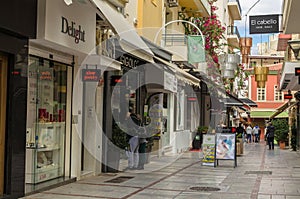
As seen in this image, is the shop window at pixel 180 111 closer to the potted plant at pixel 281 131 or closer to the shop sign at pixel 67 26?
the potted plant at pixel 281 131

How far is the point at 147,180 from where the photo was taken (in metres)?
13.3

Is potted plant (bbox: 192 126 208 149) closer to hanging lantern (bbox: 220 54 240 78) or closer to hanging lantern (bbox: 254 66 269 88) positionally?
hanging lantern (bbox: 220 54 240 78)

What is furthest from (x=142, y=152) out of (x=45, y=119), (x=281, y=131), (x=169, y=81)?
(x=281, y=131)

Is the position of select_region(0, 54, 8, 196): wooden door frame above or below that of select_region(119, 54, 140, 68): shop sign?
below

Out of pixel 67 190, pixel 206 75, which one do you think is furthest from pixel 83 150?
pixel 206 75

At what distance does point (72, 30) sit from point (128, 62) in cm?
515

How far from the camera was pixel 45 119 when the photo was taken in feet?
38.3

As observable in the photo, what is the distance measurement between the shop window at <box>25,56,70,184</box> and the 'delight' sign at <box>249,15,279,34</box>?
901 centimetres

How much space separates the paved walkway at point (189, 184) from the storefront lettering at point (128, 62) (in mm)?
3490

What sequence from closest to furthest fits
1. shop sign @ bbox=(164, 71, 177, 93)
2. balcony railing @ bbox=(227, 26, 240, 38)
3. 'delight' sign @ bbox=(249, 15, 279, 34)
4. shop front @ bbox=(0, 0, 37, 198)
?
shop front @ bbox=(0, 0, 37, 198), shop sign @ bbox=(164, 71, 177, 93), 'delight' sign @ bbox=(249, 15, 279, 34), balcony railing @ bbox=(227, 26, 240, 38)

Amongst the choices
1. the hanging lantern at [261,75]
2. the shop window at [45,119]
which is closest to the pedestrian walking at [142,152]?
the shop window at [45,119]

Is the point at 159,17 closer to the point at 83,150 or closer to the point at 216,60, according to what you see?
the point at 216,60

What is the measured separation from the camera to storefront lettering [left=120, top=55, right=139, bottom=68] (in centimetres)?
1587

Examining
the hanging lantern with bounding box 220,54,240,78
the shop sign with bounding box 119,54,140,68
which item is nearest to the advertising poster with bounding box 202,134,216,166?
the shop sign with bounding box 119,54,140,68
